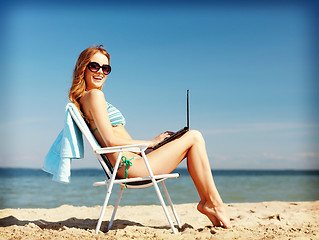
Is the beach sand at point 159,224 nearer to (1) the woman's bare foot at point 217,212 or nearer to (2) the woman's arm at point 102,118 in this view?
(1) the woman's bare foot at point 217,212

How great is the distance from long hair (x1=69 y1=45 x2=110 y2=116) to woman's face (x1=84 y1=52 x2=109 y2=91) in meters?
0.04

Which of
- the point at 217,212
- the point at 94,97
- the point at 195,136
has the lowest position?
the point at 217,212

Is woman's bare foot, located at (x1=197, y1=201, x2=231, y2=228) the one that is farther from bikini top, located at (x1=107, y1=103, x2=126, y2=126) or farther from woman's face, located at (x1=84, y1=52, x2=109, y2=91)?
woman's face, located at (x1=84, y1=52, x2=109, y2=91)

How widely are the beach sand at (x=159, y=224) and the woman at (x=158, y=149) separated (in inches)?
9.0

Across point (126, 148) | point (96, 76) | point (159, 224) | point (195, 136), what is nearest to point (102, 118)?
point (126, 148)

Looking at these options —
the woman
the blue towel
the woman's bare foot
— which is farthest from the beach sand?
the blue towel

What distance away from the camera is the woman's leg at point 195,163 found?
305 centimetres

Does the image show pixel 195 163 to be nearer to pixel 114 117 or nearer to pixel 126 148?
pixel 126 148

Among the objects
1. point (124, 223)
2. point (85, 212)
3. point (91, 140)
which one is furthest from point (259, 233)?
point (85, 212)

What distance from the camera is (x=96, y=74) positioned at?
10.8ft

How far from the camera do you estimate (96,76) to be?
3.30 metres

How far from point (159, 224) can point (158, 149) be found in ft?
3.29

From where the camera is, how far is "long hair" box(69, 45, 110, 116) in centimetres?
316

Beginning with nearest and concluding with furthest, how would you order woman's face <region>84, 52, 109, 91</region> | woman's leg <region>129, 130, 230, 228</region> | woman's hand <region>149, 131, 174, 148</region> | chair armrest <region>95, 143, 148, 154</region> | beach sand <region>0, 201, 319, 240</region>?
1. chair armrest <region>95, 143, 148, 154</region>
2. beach sand <region>0, 201, 319, 240</region>
3. woman's leg <region>129, 130, 230, 228</region>
4. woman's hand <region>149, 131, 174, 148</region>
5. woman's face <region>84, 52, 109, 91</region>
